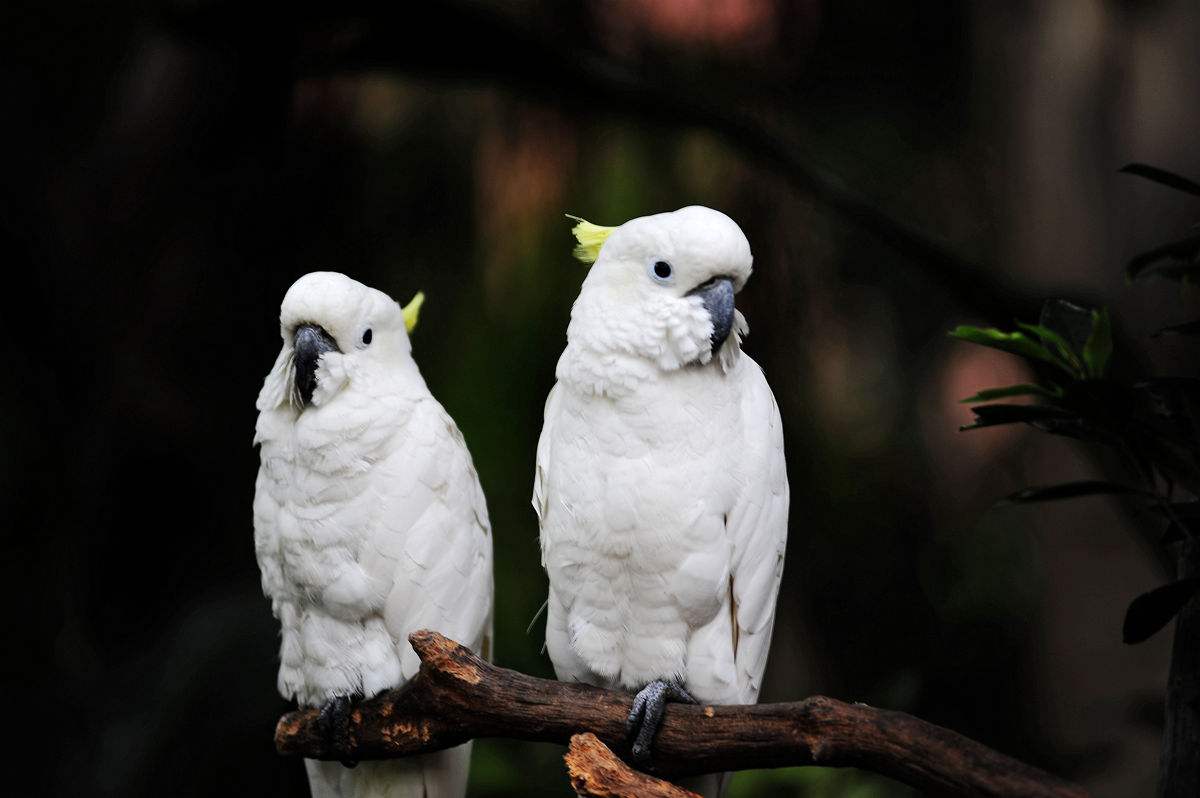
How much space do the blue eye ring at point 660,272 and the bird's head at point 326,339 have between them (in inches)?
21.9

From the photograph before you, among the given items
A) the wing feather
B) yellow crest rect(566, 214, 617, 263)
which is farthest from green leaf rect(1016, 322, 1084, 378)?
yellow crest rect(566, 214, 617, 263)

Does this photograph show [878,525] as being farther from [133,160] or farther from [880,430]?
[133,160]

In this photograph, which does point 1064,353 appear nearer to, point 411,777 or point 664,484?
point 664,484

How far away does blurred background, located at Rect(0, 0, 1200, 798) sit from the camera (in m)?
2.88

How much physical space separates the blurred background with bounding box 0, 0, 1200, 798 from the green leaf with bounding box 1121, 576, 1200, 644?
140cm

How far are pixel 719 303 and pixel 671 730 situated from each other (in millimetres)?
641

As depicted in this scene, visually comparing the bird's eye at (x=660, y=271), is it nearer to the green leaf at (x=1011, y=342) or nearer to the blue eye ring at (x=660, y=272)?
the blue eye ring at (x=660, y=272)

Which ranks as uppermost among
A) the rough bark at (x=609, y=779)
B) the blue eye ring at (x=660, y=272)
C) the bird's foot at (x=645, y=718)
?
the blue eye ring at (x=660, y=272)

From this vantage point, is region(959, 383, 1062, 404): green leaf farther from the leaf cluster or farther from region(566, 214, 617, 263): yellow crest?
region(566, 214, 617, 263): yellow crest

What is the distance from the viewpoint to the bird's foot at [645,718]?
1.65 metres

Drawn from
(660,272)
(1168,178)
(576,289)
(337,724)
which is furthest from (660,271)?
(576,289)

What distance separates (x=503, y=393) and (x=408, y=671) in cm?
120

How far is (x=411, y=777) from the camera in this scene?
2066 millimetres

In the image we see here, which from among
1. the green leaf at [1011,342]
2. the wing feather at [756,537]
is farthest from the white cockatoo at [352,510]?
the green leaf at [1011,342]
